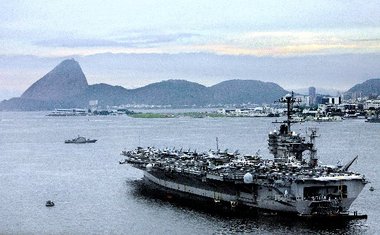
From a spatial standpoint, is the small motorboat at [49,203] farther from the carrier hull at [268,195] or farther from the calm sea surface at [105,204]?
the carrier hull at [268,195]

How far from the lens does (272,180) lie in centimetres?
3991

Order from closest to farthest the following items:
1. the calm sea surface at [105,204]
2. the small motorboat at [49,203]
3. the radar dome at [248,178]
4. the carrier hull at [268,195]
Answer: the calm sea surface at [105,204] < the carrier hull at [268,195] < the radar dome at [248,178] < the small motorboat at [49,203]

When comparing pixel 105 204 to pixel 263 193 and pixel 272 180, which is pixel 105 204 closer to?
pixel 263 193

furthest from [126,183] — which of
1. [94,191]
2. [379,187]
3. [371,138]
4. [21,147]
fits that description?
[371,138]

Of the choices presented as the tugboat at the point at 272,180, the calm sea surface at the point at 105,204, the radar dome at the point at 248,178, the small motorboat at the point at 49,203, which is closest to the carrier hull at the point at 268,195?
the tugboat at the point at 272,180

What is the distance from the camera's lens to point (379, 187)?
163 feet

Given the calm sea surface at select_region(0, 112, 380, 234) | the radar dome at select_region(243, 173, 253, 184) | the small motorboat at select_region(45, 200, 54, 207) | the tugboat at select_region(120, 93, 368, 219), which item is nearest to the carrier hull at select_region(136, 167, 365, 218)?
the tugboat at select_region(120, 93, 368, 219)

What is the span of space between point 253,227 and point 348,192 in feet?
19.2

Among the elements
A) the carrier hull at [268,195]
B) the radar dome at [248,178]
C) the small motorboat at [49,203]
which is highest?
the radar dome at [248,178]

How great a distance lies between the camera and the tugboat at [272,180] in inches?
1518

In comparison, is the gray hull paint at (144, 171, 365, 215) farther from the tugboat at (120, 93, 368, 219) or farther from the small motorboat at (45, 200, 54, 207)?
the small motorboat at (45, 200, 54, 207)

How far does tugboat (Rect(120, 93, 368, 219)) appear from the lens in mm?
38562

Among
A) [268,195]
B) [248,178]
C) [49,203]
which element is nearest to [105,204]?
[49,203]

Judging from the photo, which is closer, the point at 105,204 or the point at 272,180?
the point at 272,180
